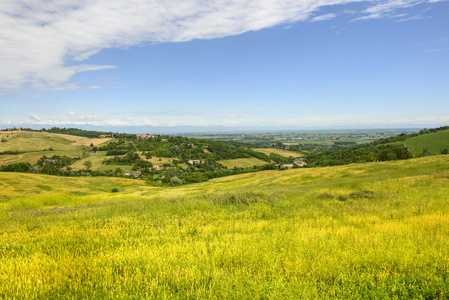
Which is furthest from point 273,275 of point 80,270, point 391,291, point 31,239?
point 31,239

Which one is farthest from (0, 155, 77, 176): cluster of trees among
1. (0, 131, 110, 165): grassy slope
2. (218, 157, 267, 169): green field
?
(218, 157, 267, 169): green field

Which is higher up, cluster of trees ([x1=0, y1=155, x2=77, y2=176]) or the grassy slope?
the grassy slope

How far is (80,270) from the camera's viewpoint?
4.94 meters

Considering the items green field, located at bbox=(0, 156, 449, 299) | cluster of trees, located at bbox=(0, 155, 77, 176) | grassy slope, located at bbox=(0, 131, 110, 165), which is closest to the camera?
green field, located at bbox=(0, 156, 449, 299)

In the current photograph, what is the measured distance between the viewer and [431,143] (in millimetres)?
121125

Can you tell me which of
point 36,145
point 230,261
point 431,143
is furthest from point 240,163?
point 230,261

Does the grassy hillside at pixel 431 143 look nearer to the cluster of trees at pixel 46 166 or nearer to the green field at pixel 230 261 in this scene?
the green field at pixel 230 261

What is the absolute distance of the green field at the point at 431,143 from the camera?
11348 cm

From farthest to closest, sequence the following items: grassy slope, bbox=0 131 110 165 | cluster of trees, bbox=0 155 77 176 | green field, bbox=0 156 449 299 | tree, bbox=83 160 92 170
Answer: grassy slope, bbox=0 131 110 165 → tree, bbox=83 160 92 170 → cluster of trees, bbox=0 155 77 176 → green field, bbox=0 156 449 299

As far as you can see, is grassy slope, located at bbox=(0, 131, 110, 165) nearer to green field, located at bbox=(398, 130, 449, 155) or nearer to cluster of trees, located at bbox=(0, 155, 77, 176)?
cluster of trees, located at bbox=(0, 155, 77, 176)

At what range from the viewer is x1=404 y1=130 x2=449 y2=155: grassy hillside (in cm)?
11348

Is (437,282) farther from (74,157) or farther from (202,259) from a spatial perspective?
(74,157)

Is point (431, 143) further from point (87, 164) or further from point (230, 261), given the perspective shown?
point (87, 164)

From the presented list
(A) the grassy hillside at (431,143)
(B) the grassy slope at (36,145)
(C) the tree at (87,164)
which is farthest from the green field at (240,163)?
(B) the grassy slope at (36,145)
